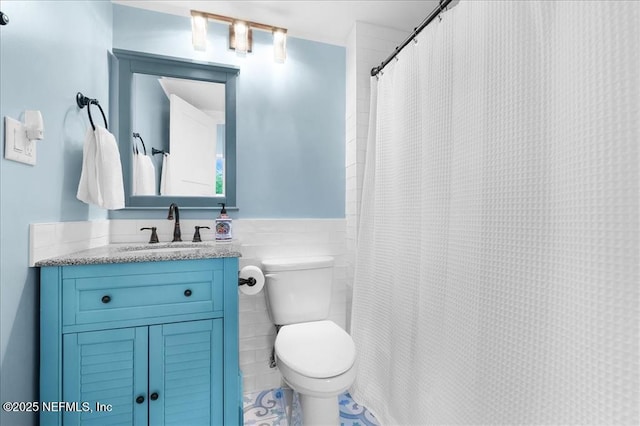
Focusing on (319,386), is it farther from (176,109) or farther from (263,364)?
(176,109)

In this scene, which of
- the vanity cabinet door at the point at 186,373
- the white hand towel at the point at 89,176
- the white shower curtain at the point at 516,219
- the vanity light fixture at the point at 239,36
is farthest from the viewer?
the vanity light fixture at the point at 239,36

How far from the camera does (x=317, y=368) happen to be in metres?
1.20

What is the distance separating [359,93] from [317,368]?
1.61m

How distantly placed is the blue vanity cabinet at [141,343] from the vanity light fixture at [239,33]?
1.33 metres

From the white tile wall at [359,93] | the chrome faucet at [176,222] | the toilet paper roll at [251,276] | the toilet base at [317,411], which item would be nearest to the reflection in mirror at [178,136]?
the chrome faucet at [176,222]

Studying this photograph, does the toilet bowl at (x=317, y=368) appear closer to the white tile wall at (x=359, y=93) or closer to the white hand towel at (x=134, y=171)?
the white tile wall at (x=359, y=93)

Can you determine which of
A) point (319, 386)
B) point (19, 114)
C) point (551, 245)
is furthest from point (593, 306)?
point (19, 114)

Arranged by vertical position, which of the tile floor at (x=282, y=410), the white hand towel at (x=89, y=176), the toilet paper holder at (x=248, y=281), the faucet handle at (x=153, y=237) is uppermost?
the white hand towel at (x=89, y=176)

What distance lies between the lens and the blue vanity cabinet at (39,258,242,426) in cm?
105

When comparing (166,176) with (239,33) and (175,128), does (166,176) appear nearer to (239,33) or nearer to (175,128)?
(175,128)

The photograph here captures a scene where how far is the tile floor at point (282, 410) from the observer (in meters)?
1.54

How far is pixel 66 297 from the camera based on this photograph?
106 cm

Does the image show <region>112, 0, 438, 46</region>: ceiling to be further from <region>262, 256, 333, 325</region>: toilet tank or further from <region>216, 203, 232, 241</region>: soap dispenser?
<region>262, 256, 333, 325</region>: toilet tank

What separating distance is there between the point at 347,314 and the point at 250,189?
1.06 m
